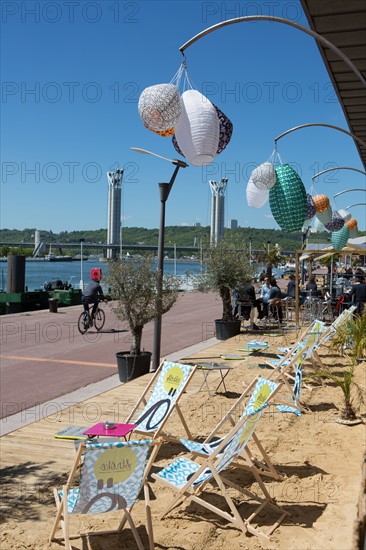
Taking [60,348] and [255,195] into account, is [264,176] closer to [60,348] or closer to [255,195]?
[255,195]

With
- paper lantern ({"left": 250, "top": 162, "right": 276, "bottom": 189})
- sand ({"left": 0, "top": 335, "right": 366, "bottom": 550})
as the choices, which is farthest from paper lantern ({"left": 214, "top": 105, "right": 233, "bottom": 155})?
sand ({"left": 0, "top": 335, "right": 366, "bottom": 550})

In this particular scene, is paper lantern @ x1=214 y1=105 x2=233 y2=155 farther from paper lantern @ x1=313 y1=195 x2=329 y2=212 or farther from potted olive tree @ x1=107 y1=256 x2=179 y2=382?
paper lantern @ x1=313 y1=195 x2=329 y2=212

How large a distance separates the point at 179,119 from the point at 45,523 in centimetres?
456

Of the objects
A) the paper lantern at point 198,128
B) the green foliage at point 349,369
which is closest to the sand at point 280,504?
the green foliage at point 349,369

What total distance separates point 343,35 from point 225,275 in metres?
9.61

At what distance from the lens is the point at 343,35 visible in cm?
705

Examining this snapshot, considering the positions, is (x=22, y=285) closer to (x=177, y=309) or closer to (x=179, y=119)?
(x=177, y=309)

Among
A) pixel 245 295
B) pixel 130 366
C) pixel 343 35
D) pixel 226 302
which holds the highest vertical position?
pixel 343 35

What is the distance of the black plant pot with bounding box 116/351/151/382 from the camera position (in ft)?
33.4

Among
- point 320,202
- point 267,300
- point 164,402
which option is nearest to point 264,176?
point 164,402

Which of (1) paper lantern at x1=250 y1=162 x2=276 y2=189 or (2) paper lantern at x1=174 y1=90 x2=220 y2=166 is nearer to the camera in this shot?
(2) paper lantern at x1=174 y1=90 x2=220 y2=166

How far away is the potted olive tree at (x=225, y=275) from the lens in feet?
52.9

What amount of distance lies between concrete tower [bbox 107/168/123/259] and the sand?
253 feet

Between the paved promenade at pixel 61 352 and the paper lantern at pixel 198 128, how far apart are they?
409 centimetres
